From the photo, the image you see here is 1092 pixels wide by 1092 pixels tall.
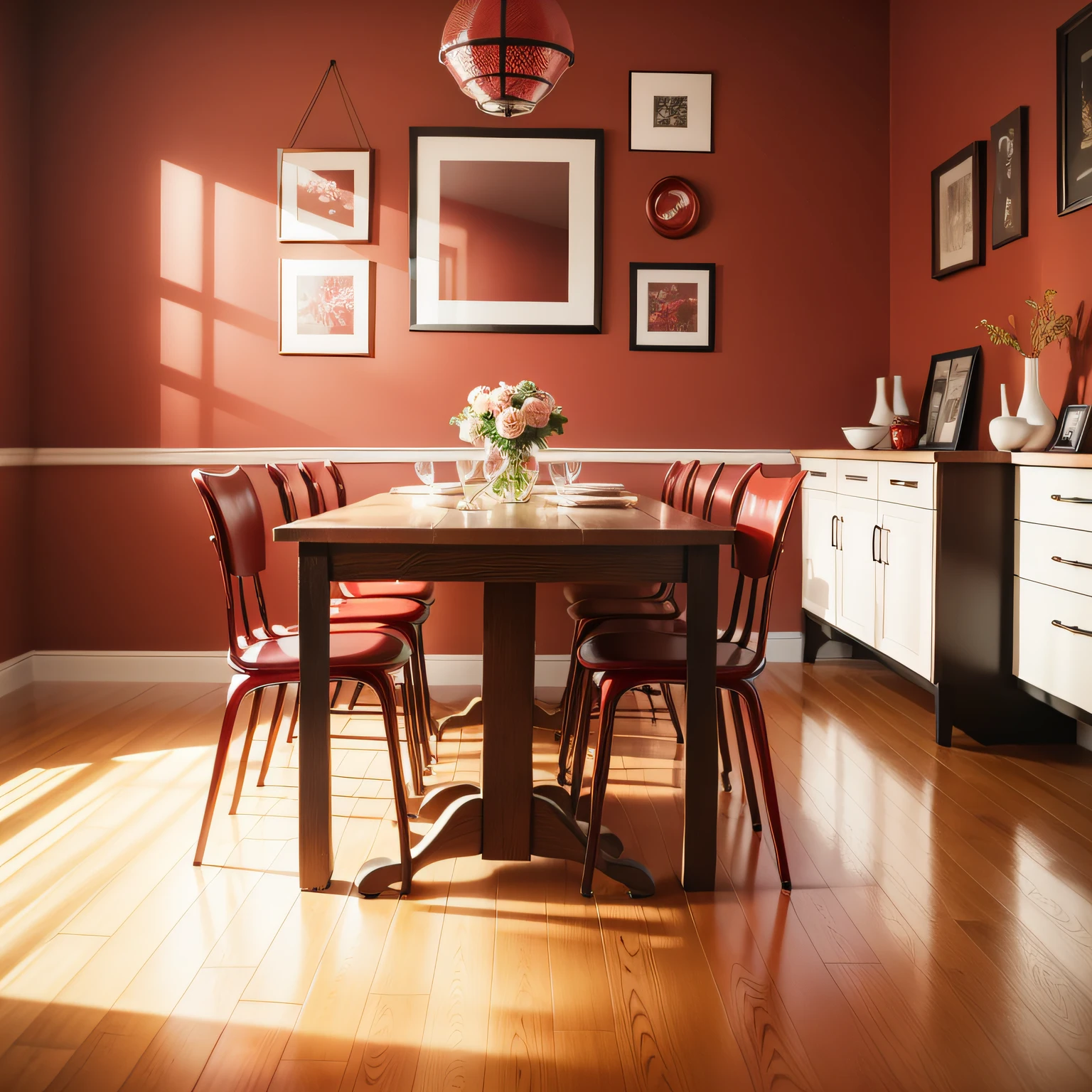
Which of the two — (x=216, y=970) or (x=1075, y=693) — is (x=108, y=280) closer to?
(x=216, y=970)

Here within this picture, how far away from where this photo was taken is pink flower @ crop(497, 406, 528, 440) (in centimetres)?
254

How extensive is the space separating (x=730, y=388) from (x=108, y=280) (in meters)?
2.87

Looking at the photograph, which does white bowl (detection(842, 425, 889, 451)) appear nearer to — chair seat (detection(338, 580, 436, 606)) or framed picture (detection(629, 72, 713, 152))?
framed picture (detection(629, 72, 713, 152))

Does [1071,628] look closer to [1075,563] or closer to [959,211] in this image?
[1075,563]

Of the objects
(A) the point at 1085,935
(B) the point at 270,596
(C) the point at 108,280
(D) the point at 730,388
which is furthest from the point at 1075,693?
(C) the point at 108,280

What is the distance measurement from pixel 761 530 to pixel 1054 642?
129cm

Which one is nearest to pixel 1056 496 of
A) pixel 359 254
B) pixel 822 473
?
pixel 822 473

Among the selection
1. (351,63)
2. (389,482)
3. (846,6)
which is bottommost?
(389,482)

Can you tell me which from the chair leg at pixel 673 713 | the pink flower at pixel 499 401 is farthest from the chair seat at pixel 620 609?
the pink flower at pixel 499 401

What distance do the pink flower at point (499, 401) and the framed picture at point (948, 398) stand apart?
6.89ft

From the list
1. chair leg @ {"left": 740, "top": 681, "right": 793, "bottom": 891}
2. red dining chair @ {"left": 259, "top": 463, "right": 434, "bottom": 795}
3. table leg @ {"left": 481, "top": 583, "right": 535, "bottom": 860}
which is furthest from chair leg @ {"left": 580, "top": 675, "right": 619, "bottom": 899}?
red dining chair @ {"left": 259, "top": 463, "right": 434, "bottom": 795}

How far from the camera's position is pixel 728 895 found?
2133mm

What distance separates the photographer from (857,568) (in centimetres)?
388

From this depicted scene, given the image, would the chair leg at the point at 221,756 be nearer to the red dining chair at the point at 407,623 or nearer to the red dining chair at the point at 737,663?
the red dining chair at the point at 407,623
